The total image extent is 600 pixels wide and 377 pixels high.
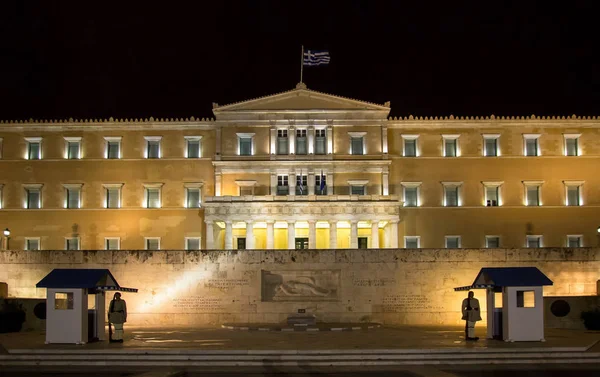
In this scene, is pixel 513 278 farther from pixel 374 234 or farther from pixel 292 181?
pixel 292 181

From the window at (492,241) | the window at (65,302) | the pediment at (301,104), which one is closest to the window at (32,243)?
the pediment at (301,104)

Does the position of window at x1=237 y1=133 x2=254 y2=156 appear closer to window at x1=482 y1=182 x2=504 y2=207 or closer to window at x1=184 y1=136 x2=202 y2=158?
window at x1=184 y1=136 x2=202 y2=158

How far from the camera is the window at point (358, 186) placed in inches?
2071

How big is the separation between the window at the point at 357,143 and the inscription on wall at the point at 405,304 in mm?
22386

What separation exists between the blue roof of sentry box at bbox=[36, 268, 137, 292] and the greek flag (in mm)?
29284

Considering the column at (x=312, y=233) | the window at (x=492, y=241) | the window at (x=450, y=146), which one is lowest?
the window at (x=492, y=241)

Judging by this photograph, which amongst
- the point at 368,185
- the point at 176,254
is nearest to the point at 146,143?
the point at 368,185

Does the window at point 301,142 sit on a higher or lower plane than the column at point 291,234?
higher

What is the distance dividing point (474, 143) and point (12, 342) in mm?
38871

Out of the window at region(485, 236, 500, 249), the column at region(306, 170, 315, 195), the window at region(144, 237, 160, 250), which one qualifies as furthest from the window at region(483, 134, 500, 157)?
the window at region(144, 237, 160, 250)

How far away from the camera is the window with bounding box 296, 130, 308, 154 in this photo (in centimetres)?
5312

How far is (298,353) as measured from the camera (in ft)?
66.7

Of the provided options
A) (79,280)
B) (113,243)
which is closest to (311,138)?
(113,243)

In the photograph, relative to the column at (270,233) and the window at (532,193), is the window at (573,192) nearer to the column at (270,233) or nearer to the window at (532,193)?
the window at (532,193)
